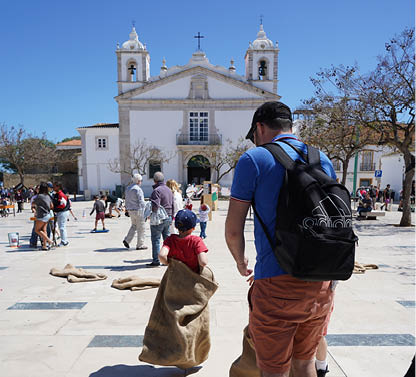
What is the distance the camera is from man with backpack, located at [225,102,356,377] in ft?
4.83

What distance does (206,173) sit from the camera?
34.9 meters

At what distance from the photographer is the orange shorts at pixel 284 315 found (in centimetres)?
157

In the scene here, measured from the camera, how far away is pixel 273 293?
5.24 ft

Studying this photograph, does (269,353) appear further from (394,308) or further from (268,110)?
(394,308)

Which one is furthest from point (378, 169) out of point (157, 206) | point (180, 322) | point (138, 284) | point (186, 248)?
point (180, 322)

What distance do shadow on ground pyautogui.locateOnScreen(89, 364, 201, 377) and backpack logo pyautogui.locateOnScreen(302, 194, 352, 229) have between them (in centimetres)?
191

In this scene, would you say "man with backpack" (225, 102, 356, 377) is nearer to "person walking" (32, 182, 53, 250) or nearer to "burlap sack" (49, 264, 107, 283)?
"burlap sack" (49, 264, 107, 283)

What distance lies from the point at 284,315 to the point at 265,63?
34.2 meters

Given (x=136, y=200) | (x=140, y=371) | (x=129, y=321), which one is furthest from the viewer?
(x=136, y=200)

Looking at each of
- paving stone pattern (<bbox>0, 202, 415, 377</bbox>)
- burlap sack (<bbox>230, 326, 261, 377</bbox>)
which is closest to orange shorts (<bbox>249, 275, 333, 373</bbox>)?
burlap sack (<bbox>230, 326, 261, 377</bbox>)

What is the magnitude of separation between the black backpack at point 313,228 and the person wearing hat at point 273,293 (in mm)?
62

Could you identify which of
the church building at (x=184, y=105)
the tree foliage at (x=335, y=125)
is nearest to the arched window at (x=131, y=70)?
the church building at (x=184, y=105)

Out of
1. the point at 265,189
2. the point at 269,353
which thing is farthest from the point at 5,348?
the point at 265,189

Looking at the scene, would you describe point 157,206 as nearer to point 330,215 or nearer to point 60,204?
point 60,204
